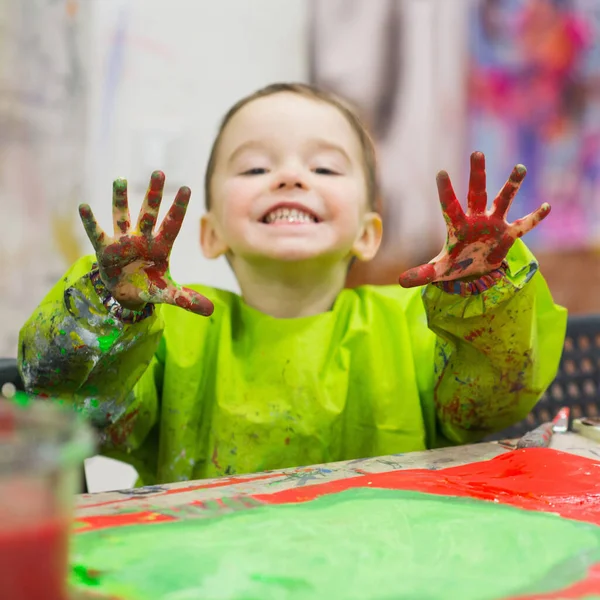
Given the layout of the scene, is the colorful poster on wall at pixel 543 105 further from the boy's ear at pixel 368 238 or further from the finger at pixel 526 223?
the finger at pixel 526 223

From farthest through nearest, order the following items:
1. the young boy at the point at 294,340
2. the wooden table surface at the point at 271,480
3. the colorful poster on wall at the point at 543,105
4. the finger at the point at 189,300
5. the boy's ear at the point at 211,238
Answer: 1. the colorful poster on wall at the point at 543,105
2. the boy's ear at the point at 211,238
3. the young boy at the point at 294,340
4. the finger at the point at 189,300
5. the wooden table surface at the point at 271,480

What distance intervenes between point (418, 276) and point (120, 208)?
0.94ft

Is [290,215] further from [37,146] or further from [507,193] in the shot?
[37,146]

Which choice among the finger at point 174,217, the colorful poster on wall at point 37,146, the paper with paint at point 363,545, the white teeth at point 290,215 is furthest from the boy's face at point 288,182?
the colorful poster on wall at point 37,146

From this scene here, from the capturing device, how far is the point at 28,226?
1.43m

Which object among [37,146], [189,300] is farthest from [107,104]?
[189,300]

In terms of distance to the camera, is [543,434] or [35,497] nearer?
[35,497]

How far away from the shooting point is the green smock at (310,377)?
786mm

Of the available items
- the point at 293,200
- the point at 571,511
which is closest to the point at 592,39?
the point at 293,200

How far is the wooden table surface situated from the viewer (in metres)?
0.54

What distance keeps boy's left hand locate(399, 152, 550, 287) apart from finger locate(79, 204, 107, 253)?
303 millimetres

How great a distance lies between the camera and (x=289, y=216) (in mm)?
935

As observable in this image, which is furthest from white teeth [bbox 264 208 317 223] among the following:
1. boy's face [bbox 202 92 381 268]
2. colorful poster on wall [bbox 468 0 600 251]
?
colorful poster on wall [bbox 468 0 600 251]

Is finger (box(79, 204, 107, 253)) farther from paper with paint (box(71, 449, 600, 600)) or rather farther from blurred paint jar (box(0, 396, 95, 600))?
blurred paint jar (box(0, 396, 95, 600))
